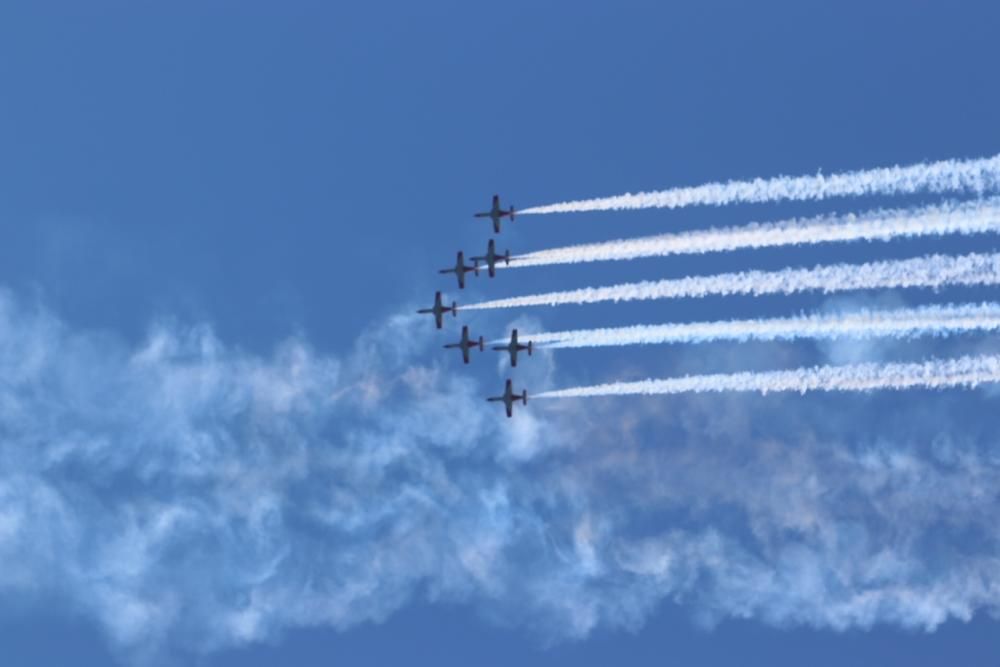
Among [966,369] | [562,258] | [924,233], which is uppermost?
[562,258]

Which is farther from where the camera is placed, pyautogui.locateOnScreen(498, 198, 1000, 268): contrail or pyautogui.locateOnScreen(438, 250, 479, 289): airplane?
pyautogui.locateOnScreen(438, 250, 479, 289): airplane

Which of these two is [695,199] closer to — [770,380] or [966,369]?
[770,380]

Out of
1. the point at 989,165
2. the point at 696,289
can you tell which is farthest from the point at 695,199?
the point at 989,165

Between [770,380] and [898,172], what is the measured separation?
1054cm

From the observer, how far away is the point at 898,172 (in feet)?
217

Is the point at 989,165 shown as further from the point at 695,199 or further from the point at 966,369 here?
the point at 695,199

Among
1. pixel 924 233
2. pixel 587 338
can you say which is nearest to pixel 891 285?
pixel 924 233

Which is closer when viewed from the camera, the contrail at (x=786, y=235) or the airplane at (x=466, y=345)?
the contrail at (x=786, y=235)

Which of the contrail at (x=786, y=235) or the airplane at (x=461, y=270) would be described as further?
the airplane at (x=461, y=270)

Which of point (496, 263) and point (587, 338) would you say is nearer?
point (587, 338)

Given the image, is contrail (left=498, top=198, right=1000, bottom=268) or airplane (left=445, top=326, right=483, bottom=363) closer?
contrail (left=498, top=198, right=1000, bottom=268)

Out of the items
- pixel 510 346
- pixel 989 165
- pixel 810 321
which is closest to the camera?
pixel 989 165

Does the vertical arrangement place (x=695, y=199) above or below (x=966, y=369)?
above

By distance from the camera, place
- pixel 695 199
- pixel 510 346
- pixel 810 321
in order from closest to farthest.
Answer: pixel 810 321
pixel 695 199
pixel 510 346
